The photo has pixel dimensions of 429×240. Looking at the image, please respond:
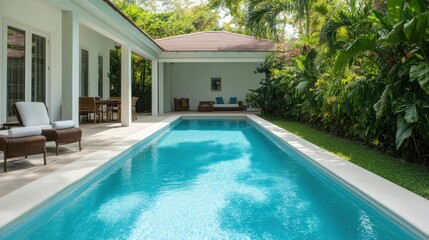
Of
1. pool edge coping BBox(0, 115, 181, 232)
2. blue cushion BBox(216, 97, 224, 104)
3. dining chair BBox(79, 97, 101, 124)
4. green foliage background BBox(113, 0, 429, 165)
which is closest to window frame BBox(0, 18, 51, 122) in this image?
dining chair BBox(79, 97, 101, 124)

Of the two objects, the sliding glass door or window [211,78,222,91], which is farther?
window [211,78,222,91]

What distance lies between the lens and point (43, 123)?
8305 mm

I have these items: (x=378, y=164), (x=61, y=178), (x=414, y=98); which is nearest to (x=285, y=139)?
(x=378, y=164)

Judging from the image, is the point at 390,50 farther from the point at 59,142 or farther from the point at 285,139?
the point at 59,142

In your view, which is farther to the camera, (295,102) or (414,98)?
(295,102)

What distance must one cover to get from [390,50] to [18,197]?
254 inches

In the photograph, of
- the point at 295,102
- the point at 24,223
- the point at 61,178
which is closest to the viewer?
the point at 24,223

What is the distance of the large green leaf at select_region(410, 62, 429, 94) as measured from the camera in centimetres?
547

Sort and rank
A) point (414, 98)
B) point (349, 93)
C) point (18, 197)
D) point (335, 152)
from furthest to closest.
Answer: point (335, 152), point (349, 93), point (414, 98), point (18, 197)

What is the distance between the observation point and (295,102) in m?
16.6

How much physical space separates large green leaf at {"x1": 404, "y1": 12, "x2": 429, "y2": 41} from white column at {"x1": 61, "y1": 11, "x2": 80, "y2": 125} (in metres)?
6.74

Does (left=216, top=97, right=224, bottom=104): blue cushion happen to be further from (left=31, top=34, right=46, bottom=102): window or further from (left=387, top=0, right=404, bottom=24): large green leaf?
(left=387, top=0, right=404, bottom=24): large green leaf

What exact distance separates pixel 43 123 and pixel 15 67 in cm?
319

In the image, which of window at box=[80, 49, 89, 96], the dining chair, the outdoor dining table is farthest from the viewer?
window at box=[80, 49, 89, 96]
